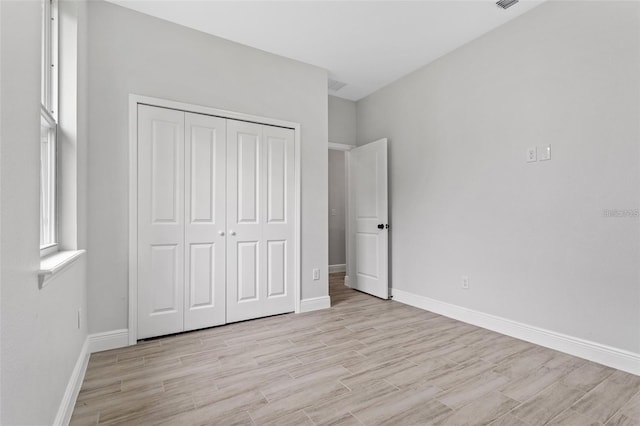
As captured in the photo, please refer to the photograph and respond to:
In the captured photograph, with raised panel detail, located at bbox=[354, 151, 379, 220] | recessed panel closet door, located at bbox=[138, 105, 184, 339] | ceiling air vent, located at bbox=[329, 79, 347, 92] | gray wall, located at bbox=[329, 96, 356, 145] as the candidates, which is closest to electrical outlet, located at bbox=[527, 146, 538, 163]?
raised panel detail, located at bbox=[354, 151, 379, 220]

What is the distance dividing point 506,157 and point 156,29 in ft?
11.1

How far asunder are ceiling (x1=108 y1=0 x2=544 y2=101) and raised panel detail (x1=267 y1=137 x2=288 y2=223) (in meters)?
1.02

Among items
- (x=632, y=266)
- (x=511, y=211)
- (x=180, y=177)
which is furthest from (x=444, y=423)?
(x=180, y=177)

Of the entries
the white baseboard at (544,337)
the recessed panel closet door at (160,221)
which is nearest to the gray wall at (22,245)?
the recessed panel closet door at (160,221)

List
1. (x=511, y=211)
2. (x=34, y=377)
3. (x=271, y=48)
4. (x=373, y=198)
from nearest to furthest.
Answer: (x=34, y=377)
(x=511, y=211)
(x=271, y=48)
(x=373, y=198)

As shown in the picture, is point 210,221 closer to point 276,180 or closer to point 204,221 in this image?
point 204,221

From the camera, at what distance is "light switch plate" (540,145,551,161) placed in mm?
2543

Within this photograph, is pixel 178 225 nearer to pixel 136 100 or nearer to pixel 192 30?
pixel 136 100

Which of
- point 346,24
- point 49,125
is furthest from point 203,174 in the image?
point 346,24

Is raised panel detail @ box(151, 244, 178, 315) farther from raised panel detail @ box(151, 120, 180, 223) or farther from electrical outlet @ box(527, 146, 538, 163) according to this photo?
electrical outlet @ box(527, 146, 538, 163)

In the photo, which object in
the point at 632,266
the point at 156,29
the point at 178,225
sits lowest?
the point at 632,266

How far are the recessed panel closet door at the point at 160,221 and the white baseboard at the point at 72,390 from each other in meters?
0.48

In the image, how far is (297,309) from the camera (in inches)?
134

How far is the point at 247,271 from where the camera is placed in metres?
3.14
